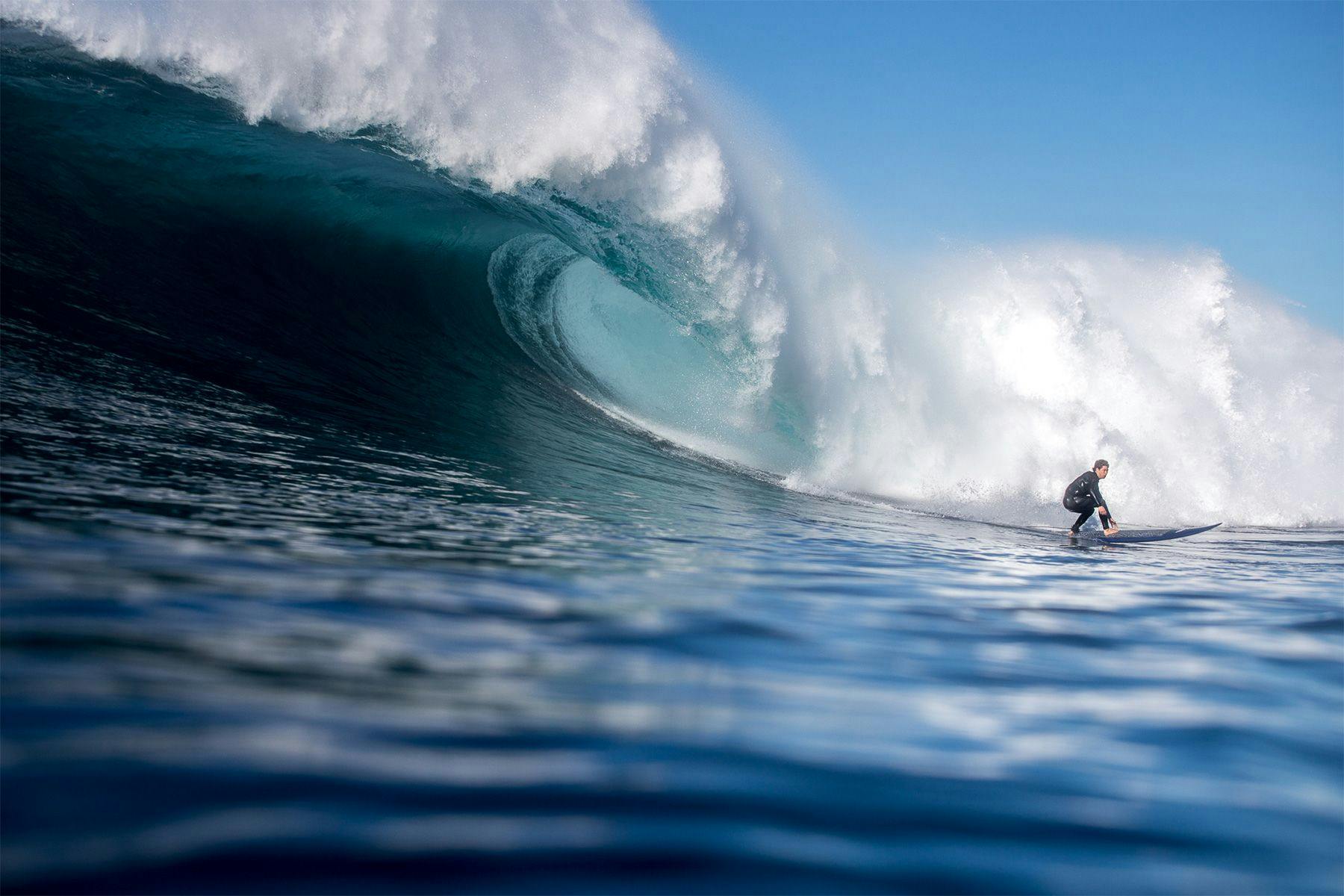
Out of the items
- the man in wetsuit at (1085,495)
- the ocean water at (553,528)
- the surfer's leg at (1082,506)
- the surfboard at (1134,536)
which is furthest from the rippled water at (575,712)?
the surfer's leg at (1082,506)

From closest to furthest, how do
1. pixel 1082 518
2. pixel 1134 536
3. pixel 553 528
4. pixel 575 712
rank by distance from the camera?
pixel 575 712
pixel 553 528
pixel 1134 536
pixel 1082 518

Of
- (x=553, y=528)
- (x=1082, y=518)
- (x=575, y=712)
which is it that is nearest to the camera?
(x=575, y=712)

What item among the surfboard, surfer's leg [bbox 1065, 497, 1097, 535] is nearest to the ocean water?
the surfboard

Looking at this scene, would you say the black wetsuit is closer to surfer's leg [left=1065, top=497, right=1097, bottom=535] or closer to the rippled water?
surfer's leg [left=1065, top=497, right=1097, bottom=535]

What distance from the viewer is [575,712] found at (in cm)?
174

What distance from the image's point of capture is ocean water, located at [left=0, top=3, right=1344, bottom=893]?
1.30m

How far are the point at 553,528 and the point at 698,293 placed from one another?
23.3ft

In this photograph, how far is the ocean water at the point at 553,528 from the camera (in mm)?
1297

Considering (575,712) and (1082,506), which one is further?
(1082,506)

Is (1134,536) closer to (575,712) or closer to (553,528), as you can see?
(553,528)

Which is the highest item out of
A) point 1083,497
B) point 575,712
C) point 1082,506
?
point 1083,497

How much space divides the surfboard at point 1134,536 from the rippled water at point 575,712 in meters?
4.43

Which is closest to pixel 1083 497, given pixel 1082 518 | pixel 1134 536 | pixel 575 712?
pixel 1082 518

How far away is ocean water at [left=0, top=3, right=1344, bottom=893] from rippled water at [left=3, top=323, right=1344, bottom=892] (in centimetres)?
1
